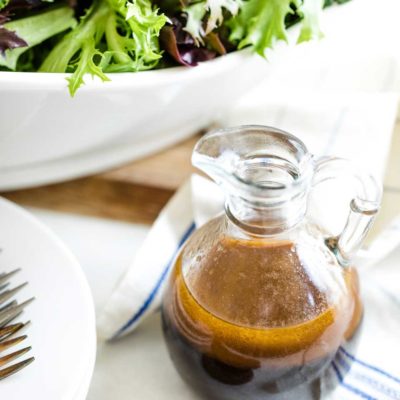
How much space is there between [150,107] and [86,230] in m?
0.18

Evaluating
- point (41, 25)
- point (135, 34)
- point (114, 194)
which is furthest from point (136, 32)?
point (114, 194)

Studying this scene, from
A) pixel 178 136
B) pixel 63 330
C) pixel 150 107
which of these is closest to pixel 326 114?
pixel 178 136

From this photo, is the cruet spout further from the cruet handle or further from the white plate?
the white plate

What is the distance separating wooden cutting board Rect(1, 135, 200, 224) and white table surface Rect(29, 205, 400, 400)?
1cm

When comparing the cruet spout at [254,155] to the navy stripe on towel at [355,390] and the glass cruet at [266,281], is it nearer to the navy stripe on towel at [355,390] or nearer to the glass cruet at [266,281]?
the glass cruet at [266,281]

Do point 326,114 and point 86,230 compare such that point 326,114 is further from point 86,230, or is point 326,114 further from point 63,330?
point 63,330

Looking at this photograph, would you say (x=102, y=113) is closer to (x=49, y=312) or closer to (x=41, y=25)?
(x=41, y=25)

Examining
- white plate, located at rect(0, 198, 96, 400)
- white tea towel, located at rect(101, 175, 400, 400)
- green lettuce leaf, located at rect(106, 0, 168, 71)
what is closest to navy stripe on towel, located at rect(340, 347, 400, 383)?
white tea towel, located at rect(101, 175, 400, 400)

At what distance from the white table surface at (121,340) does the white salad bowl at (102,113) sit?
0.22ft

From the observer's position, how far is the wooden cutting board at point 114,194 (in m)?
0.89

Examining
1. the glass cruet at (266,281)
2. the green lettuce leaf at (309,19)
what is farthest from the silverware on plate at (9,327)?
the green lettuce leaf at (309,19)

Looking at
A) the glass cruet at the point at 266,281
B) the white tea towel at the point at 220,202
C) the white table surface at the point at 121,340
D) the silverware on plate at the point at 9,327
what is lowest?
the white table surface at the point at 121,340

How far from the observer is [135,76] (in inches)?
29.0

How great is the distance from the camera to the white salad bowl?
0.71m
